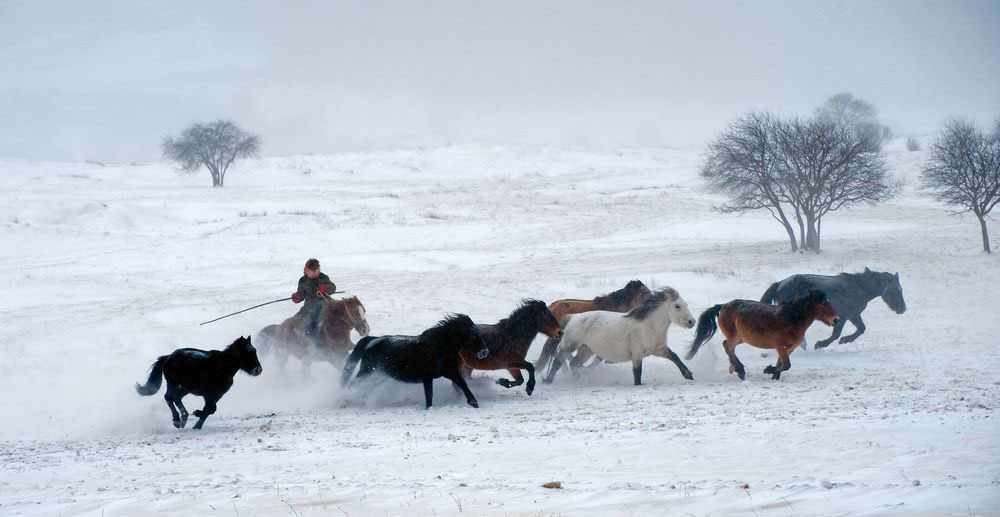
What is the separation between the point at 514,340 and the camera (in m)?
11.2

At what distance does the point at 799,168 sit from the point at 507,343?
26396 mm

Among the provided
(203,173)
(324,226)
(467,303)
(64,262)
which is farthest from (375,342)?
(203,173)

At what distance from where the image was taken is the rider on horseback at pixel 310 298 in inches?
507

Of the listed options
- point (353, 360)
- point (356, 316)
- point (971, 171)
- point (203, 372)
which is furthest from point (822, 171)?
point (203, 372)

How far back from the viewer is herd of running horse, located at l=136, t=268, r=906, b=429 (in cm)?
978

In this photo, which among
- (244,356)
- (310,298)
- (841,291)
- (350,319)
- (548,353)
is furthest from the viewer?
(841,291)

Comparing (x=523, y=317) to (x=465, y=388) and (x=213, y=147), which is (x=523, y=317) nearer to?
(x=465, y=388)

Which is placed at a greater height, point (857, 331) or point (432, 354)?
point (432, 354)

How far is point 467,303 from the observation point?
21453 mm

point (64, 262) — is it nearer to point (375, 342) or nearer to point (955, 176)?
point (375, 342)

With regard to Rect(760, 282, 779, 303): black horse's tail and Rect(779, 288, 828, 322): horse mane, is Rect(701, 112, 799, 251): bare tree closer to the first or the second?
Rect(760, 282, 779, 303): black horse's tail

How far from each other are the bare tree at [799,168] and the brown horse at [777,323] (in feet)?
71.1

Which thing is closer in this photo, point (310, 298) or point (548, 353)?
point (548, 353)

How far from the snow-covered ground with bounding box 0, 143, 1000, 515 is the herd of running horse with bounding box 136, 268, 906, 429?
42 cm
